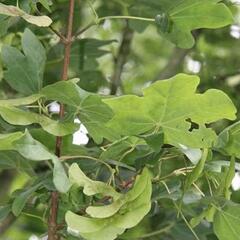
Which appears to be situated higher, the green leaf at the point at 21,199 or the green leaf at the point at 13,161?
the green leaf at the point at 21,199

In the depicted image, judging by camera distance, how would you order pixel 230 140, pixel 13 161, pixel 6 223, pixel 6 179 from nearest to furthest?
pixel 230 140, pixel 13 161, pixel 6 223, pixel 6 179

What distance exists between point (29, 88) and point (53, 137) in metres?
0.07

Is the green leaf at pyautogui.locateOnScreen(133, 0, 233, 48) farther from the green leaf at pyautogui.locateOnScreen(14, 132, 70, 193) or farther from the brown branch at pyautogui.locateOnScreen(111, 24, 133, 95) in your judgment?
the brown branch at pyautogui.locateOnScreen(111, 24, 133, 95)

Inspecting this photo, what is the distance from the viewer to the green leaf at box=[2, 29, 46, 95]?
0.92m

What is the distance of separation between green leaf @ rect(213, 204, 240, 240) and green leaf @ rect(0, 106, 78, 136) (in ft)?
0.67

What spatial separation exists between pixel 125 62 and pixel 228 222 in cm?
80

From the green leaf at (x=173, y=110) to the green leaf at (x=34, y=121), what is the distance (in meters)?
0.05

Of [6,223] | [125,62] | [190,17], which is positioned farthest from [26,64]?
[125,62]

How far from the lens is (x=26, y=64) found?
0.93 meters

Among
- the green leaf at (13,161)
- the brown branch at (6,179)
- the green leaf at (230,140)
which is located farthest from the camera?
the brown branch at (6,179)

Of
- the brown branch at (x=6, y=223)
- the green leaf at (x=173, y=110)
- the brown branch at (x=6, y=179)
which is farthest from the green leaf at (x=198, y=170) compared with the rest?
the brown branch at (x=6, y=179)

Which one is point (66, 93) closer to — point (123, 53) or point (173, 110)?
point (173, 110)

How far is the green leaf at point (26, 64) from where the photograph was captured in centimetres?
92

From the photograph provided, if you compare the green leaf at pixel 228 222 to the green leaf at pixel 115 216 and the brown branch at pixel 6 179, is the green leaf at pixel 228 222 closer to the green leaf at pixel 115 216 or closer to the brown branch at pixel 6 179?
the green leaf at pixel 115 216
